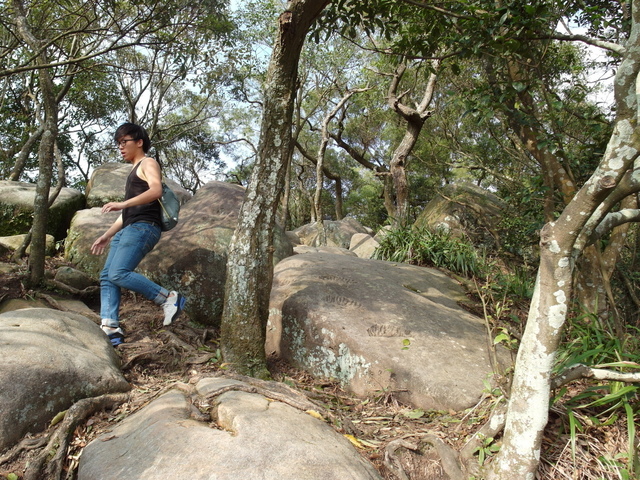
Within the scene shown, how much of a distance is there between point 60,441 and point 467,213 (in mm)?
9794

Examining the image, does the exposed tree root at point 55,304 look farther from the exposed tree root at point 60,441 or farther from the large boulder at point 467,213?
the large boulder at point 467,213

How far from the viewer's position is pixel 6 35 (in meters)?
10.9

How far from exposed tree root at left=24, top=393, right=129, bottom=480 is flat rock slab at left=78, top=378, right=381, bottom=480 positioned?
0.13m

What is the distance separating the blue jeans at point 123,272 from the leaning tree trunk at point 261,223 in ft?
2.75

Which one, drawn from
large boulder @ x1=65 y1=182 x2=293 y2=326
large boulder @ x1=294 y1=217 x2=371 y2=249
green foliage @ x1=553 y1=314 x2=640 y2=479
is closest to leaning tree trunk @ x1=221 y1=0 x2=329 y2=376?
large boulder @ x1=65 y1=182 x2=293 y2=326

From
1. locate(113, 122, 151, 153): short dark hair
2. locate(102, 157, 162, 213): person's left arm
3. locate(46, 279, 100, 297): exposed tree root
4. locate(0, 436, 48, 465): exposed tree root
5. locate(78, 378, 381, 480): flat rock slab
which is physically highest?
locate(113, 122, 151, 153): short dark hair

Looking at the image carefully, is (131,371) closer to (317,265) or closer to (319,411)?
(319,411)

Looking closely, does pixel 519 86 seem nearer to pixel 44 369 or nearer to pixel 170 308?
pixel 170 308

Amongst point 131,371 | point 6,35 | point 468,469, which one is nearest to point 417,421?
point 468,469

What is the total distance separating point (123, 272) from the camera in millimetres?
4047

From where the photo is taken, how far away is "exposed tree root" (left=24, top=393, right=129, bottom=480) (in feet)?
7.77

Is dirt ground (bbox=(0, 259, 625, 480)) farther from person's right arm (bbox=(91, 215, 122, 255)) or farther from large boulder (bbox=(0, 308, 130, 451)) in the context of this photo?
person's right arm (bbox=(91, 215, 122, 255))

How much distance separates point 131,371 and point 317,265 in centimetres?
266

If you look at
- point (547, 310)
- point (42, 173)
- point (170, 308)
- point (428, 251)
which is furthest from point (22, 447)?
point (428, 251)
